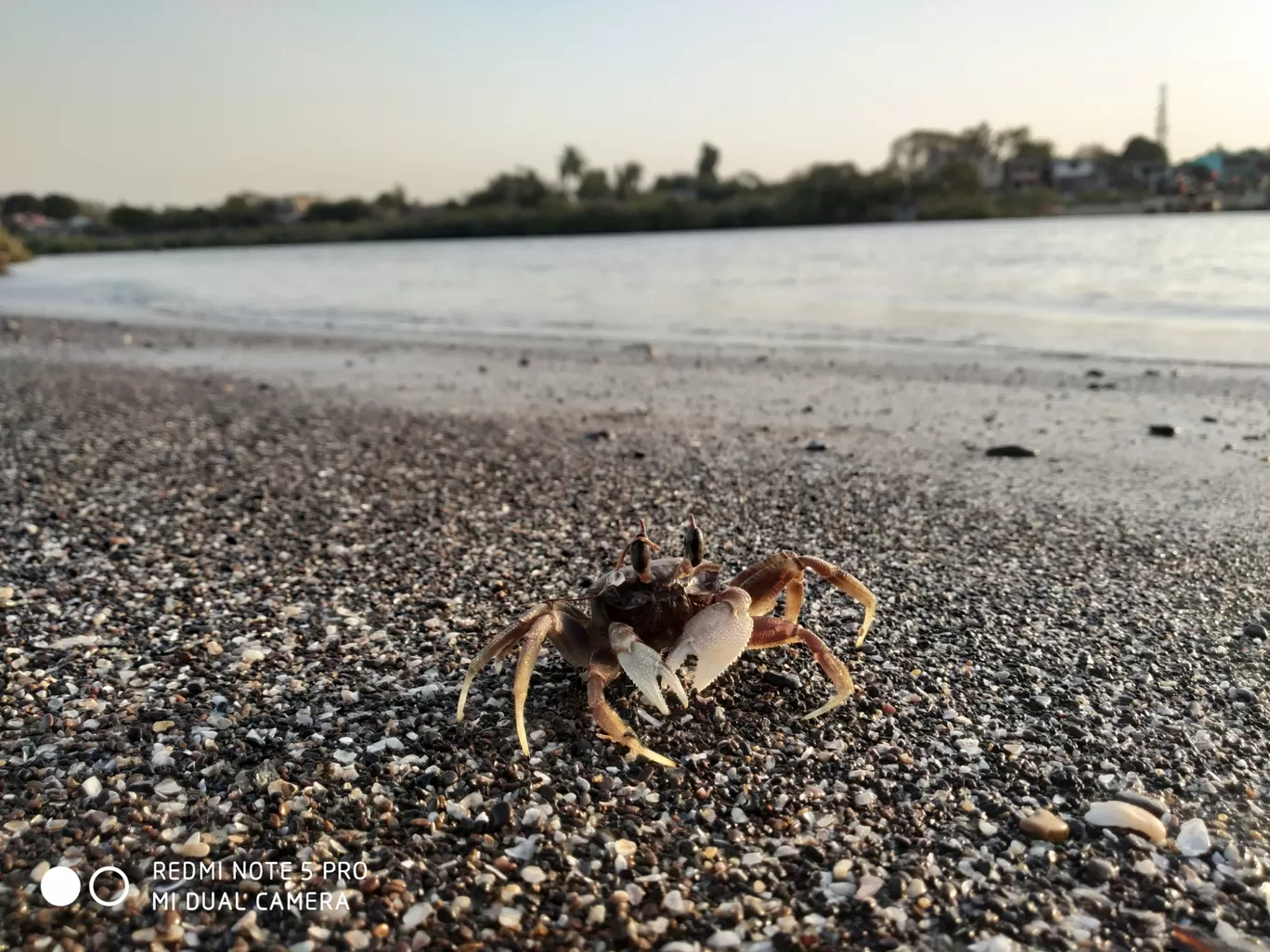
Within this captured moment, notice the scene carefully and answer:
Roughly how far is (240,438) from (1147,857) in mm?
8870

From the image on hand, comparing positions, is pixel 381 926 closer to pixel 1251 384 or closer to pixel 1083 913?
pixel 1083 913

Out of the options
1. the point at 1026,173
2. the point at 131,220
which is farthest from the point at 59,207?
the point at 1026,173

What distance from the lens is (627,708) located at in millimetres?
3719

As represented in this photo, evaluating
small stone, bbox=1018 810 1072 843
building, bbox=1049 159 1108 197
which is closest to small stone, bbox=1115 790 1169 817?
small stone, bbox=1018 810 1072 843

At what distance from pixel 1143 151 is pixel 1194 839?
16725cm

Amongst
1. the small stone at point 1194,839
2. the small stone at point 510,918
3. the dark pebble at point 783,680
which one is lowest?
the small stone at point 1194,839

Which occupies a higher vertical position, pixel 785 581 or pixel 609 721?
pixel 785 581

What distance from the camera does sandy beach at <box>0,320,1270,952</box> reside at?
2.64 metres

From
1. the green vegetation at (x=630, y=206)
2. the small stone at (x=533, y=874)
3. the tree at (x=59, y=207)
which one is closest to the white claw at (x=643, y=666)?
the small stone at (x=533, y=874)

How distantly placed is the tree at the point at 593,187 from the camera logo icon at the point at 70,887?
14855cm

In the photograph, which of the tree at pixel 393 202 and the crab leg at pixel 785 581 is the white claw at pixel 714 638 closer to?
the crab leg at pixel 785 581

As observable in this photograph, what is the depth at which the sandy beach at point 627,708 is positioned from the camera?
2639 mm

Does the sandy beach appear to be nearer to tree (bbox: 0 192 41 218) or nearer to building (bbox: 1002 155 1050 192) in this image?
building (bbox: 1002 155 1050 192)

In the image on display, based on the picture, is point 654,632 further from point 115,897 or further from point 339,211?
point 339,211
